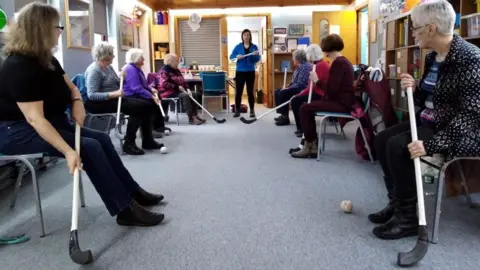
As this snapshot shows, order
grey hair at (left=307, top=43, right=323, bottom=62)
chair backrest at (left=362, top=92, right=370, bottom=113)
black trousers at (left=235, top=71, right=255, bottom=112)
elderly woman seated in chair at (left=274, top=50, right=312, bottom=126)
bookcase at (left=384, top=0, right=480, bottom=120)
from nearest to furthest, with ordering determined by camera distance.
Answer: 1. bookcase at (left=384, top=0, right=480, bottom=120)
2. chair backrest at (left=362, top=92, right=370, bottom=113)
3. grey hair at (left=307, top=43, right=323, bottom=62)
4. elderly woman seated in chair at (left=274, top=50, right=312, bottom=126)
5. black trousers at (left=235, top=71, right=255, bottom=112)

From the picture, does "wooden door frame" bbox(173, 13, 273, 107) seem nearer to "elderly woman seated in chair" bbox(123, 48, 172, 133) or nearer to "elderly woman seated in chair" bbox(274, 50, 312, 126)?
"elderly woman seated in chair" bbox(274, 50, 312, 126)

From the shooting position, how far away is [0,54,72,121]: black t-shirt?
194 centimetres

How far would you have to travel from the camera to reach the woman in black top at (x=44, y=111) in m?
1.95

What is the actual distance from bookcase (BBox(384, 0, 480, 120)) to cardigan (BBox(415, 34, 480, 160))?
1451 millimetres

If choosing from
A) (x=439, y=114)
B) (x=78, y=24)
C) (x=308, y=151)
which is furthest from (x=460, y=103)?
(x=78, y=24)

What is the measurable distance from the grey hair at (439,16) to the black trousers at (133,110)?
2845 millimetres

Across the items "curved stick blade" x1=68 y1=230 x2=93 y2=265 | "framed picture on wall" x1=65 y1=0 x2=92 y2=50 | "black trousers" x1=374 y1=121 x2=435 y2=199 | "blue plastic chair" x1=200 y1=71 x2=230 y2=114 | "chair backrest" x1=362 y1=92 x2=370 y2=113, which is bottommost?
"curved stick blade" x1=68 y1=230 x2=93 y2=265

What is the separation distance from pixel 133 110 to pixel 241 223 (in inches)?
87.3

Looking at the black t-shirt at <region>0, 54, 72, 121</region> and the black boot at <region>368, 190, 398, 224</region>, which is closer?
the black t-shirt at <region>0, 54, 72, 121</region>

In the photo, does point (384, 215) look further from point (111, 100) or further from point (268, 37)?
point (268, 37)

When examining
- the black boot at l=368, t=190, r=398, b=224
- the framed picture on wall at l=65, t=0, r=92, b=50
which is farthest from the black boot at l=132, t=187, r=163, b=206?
the framed picture on wall at l=65, t=0, r=92, b=50

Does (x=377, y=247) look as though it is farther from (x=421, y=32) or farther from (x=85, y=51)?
(x=85, y=51)

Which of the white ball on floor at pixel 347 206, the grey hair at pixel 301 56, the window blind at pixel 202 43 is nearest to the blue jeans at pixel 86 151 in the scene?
the white ball on floor at pixel 347 206

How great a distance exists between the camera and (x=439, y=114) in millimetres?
2000
